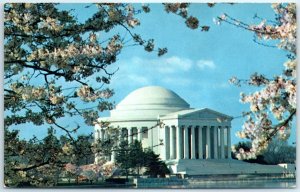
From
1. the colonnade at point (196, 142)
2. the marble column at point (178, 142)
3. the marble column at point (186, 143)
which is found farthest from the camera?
the marble column at point (186, 143)

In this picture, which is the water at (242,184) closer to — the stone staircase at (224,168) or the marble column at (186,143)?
the stone staircase at (224,168)

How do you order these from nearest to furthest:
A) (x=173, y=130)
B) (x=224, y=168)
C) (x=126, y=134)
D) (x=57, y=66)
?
(x=57, y=66) → (x=126, y=134) → (x=224, y=168) → (x=173, y=130)

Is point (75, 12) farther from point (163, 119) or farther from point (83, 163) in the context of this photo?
point (163, 119)

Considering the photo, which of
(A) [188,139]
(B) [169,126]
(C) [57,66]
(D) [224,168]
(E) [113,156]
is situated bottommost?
(D) [224,168]

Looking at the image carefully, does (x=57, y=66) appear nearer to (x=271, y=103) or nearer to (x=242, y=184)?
(x=271, y=103)

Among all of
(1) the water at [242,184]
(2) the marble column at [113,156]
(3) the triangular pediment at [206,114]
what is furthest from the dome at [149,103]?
(1) the water at [242,184]

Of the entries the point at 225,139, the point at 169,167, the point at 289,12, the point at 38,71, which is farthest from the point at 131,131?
the point at 289,12

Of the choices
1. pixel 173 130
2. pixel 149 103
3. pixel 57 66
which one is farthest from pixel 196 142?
pixel 57 66
